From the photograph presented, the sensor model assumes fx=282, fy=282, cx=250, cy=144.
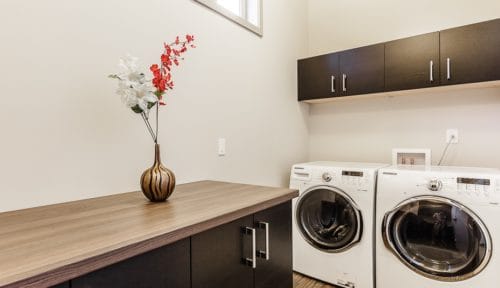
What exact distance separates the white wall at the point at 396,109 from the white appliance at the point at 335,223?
64cm

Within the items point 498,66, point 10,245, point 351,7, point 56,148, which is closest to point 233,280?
point 10,245

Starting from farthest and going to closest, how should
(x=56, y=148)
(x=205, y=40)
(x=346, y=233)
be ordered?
(x=346, y=233)
(x=205, y=40)
(x=56, y=148)

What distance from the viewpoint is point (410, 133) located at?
2432 millimetres

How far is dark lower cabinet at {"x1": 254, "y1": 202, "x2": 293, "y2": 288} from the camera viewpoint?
1.13m

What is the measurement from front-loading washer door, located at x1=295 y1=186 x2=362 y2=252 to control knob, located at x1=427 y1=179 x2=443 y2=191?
0.48 metres

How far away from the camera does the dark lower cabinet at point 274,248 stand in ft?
3.71

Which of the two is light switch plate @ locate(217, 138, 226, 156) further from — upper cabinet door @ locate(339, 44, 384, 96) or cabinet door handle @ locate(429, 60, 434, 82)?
cabinet door handle @ locate(429, 60, 434, 82)

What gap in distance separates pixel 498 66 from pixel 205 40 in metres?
1.87

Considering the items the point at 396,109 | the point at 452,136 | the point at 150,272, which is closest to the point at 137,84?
the point at 150,272

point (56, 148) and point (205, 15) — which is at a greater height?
point (205, 15)

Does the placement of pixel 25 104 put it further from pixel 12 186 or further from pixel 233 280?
pixel 233 280

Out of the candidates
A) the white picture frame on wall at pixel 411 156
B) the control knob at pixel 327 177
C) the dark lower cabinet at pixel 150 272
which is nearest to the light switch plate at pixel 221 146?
the control knob at pixel 327 177

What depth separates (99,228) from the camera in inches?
30.7

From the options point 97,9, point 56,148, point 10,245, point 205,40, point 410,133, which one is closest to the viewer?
point 10,245
